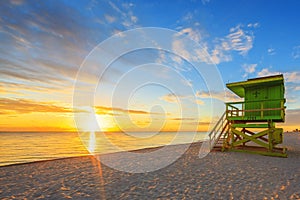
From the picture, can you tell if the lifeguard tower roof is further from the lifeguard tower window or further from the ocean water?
the ocean water

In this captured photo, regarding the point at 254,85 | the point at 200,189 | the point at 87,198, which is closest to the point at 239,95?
the point at 254,85

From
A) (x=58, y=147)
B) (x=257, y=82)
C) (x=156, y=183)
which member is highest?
(x=257, y=82)

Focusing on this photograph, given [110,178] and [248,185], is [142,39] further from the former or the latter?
[248,185]

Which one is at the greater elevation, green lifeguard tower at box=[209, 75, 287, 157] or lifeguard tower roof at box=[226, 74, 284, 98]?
lifeguard tower roof at box=[226, 74, 284, 98]

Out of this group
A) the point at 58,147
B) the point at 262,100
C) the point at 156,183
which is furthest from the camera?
the point at 58,147

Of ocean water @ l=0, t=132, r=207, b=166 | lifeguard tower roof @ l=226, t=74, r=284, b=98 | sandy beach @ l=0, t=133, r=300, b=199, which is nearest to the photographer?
sandy beach @ l=0, t=133, r=300, b=199

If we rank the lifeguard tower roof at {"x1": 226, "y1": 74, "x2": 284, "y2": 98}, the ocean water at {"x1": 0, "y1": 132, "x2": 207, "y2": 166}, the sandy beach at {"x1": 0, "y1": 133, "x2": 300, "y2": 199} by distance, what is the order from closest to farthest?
the sandy beach at {"x1": 0, "y1": 133, "x2": 300, "y2": 199} < the lifeguard tower roof at {"x1": 226, "y1": 74, "x2": 284, "y2": 98} < the ocean water at {"x1": 0, "y1": 132, "x2": 207, "y2": 166}

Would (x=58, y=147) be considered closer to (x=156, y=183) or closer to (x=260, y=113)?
(x=156, y=183)

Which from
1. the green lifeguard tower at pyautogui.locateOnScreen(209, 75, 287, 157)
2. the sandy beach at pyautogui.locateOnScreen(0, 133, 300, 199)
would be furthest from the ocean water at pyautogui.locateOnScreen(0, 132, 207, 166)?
the green lifeguard tower at pyautogui.locateOnScreen(209, 75, 287, 157)

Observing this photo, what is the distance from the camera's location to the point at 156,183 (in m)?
6.97

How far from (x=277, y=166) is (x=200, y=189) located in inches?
246

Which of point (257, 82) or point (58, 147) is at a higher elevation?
point (257, 82)

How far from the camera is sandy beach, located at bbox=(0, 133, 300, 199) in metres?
5.69

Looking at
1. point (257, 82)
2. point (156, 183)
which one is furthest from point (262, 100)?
point (156, 183)
